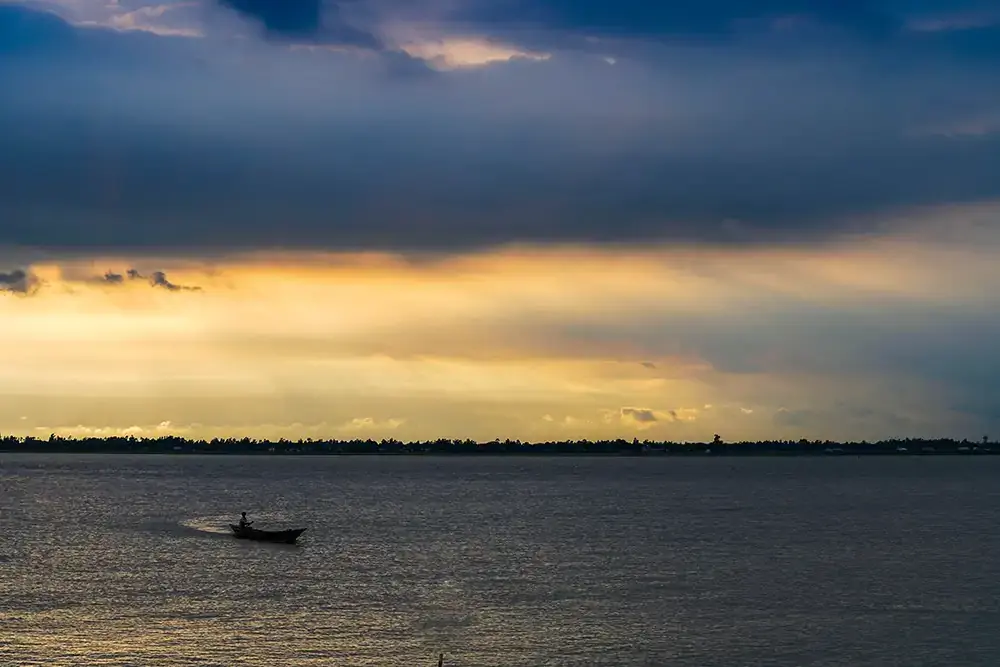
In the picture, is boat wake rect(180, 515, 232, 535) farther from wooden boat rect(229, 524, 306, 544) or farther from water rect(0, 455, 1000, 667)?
wooden boat rect(229, 524, 306, 544)

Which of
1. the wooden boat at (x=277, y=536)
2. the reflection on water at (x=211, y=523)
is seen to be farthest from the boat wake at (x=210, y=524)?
the wooden boat at (x=277, y=536)

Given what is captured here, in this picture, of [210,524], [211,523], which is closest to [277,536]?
[210,524]

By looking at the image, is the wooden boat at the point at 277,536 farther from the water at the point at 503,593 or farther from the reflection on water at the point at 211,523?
the reflection on water at the point at 211,523

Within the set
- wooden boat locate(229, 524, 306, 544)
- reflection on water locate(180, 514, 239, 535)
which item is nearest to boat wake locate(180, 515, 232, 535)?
reflection on water locate(180, 514, 239, 535)

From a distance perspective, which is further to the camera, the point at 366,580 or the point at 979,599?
the point at 366,580

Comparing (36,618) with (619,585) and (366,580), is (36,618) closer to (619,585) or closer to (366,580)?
(366,580)

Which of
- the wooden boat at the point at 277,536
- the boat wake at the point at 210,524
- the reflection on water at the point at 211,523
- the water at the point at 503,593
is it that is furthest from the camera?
the reflection on water at the point at 211,523

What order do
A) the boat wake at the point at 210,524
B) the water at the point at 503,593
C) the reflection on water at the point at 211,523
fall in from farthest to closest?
1. the reflection on water at the point at 211,523
2. the boat wake at the point at 210,524
3. the water at the point at 503,593

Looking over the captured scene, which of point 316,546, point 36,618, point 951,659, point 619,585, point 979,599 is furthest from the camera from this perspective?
point 316,546

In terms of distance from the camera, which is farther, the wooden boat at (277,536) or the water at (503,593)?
the wooden boat at (277,536)

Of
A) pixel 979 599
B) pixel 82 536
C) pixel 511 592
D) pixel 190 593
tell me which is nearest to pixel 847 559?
pixel 979 599

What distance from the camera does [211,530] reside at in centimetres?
13188

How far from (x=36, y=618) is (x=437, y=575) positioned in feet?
99.6

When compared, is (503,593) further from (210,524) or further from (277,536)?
(210,524)
